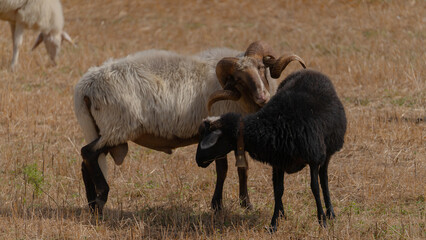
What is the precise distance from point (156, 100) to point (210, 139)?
1.26 metres

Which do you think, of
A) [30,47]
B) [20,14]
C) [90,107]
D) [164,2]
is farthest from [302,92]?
[164,2]

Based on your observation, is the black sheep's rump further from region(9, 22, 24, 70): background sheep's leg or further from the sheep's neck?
region(9, 22, 24, 70): background sheep's leg

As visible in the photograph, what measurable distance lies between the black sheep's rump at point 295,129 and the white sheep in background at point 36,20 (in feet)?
29.6

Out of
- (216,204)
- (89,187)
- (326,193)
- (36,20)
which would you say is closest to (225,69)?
(216,204)

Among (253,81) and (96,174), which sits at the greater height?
(253,81)

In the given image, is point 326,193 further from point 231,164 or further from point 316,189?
point 231,164

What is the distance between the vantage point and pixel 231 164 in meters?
7.82

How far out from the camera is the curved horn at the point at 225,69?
6.34 metres

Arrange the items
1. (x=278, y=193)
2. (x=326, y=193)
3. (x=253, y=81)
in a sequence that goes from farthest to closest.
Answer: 1. (x=253, y=81)
2. (x=326, y=193)
3. (x=278, y=193)

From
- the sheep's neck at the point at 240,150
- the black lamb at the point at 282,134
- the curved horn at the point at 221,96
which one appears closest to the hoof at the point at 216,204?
the black lamb at the point at 282,134

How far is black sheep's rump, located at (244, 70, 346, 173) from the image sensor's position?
5.41 meters

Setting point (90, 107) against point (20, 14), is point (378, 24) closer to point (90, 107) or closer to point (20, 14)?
point (20, 14)

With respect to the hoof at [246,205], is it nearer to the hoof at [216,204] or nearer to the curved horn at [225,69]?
the hoof at [216,204]

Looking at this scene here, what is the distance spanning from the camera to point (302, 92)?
570 cm
